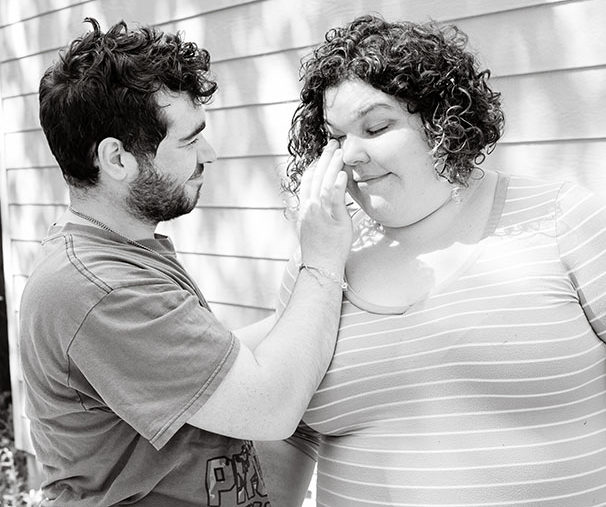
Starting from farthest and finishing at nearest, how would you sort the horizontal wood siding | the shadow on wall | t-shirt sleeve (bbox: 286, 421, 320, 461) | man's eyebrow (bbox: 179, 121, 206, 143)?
the shadow on wall
the horizontal wood siding
t-shirt sleeve (bbox: 286, 421, 320, 461)
man's eyebrow (bbox: 179, 121, 206, 143)

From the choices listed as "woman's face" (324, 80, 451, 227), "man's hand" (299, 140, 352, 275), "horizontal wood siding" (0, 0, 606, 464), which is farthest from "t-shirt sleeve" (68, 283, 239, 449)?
"horizontal wood siding" (0, 0, 606, 464)

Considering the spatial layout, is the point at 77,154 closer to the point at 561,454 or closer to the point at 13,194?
the point at 561,454

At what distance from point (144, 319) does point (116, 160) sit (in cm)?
37

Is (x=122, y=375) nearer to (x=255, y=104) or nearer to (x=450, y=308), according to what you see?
(x=450, y=308)

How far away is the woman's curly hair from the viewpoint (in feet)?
5.88

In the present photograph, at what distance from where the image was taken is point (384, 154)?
1822 mm

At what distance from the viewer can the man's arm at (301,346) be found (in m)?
1.73

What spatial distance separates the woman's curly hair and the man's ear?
43cm

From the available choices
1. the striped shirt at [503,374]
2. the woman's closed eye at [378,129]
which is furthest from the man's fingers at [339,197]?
the striped shirt at [503,374]

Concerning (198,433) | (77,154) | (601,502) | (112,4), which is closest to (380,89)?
(77,154)

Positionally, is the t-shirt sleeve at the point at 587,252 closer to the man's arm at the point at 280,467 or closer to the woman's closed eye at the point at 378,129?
the woman's closed eye at the point at 378,129

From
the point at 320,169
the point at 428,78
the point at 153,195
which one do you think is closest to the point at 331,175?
the point at 320,169

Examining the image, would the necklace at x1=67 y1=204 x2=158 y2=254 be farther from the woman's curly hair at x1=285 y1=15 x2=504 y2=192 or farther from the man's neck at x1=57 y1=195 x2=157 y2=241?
the woman's curly hair at x1=285 y1=15 x2=504 y2=192

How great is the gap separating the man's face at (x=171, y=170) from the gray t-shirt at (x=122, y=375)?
9 cm
